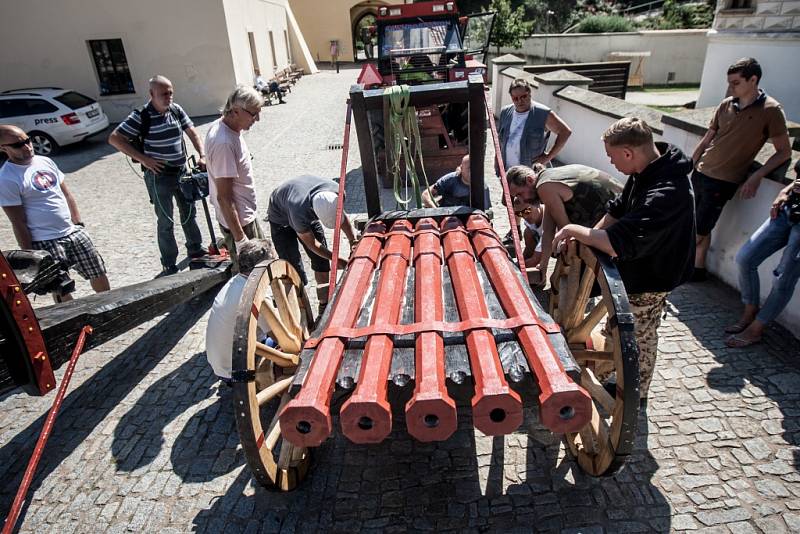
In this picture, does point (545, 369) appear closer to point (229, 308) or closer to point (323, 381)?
point (323, 381)

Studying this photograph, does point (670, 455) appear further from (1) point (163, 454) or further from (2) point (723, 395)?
(1) point (163, 454)

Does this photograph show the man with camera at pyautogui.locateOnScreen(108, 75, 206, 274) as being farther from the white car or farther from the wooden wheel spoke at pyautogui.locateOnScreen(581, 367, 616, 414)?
the white car

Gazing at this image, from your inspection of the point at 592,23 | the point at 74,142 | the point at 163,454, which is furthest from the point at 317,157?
the point at 592,23

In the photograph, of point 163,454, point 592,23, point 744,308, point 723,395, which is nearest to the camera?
point 163,454

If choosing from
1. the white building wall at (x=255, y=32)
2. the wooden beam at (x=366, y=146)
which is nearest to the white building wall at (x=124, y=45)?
the white building wall at (x=255, y=32)

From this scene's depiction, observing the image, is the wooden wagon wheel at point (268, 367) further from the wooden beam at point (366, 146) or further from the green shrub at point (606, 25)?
the green shrub at point (606, 25)

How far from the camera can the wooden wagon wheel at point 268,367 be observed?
7.20 ft

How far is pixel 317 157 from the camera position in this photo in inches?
392

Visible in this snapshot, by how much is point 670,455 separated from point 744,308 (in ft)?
6.59

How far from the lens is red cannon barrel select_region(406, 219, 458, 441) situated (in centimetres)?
168

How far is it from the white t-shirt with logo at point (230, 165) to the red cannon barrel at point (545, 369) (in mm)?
2405

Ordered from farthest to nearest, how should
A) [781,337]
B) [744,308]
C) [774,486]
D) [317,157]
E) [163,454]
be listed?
[317,157] → [744,308] → [781,337] → [163,454] → [774,486]

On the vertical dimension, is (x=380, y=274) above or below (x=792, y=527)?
above

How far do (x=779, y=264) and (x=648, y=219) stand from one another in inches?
71.8
